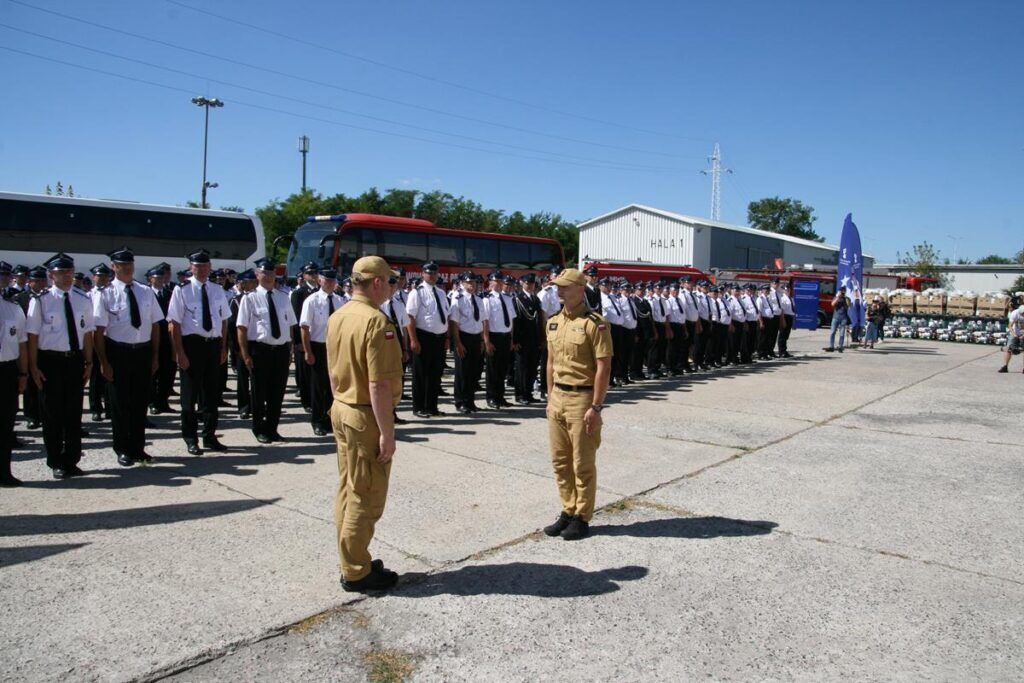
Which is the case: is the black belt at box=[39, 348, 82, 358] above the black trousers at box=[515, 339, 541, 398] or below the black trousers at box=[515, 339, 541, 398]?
above

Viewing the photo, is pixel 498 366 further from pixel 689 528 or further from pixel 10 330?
pixel 10 330

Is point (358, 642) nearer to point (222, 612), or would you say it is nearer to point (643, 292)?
point (222, 612)

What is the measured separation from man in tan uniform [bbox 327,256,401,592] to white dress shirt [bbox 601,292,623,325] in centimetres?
843

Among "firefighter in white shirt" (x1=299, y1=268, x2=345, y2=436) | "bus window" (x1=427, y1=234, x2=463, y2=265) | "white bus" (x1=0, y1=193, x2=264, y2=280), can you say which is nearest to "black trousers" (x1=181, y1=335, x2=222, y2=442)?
"firefighter in white shirt" (x1=299, y1=268, x2=345, y2=436)

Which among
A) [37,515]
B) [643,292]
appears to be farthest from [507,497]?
[643,292]

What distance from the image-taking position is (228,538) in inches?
181

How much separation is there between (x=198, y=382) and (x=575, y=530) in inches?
168

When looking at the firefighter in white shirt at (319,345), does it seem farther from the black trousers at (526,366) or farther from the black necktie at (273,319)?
the black trousers at (526,366)

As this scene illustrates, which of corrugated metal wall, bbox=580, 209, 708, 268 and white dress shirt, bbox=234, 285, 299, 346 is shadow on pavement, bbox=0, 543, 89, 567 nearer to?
white dress shirt, bbox=234, 285, 299, 346

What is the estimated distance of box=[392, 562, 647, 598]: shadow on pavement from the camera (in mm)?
3936

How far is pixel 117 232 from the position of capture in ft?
61.7

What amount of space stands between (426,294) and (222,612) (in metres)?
5.92

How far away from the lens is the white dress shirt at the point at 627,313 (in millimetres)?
12508

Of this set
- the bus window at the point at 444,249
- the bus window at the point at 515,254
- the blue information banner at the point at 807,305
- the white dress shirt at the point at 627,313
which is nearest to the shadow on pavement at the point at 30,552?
the white dress shirt at the point at 627,313
